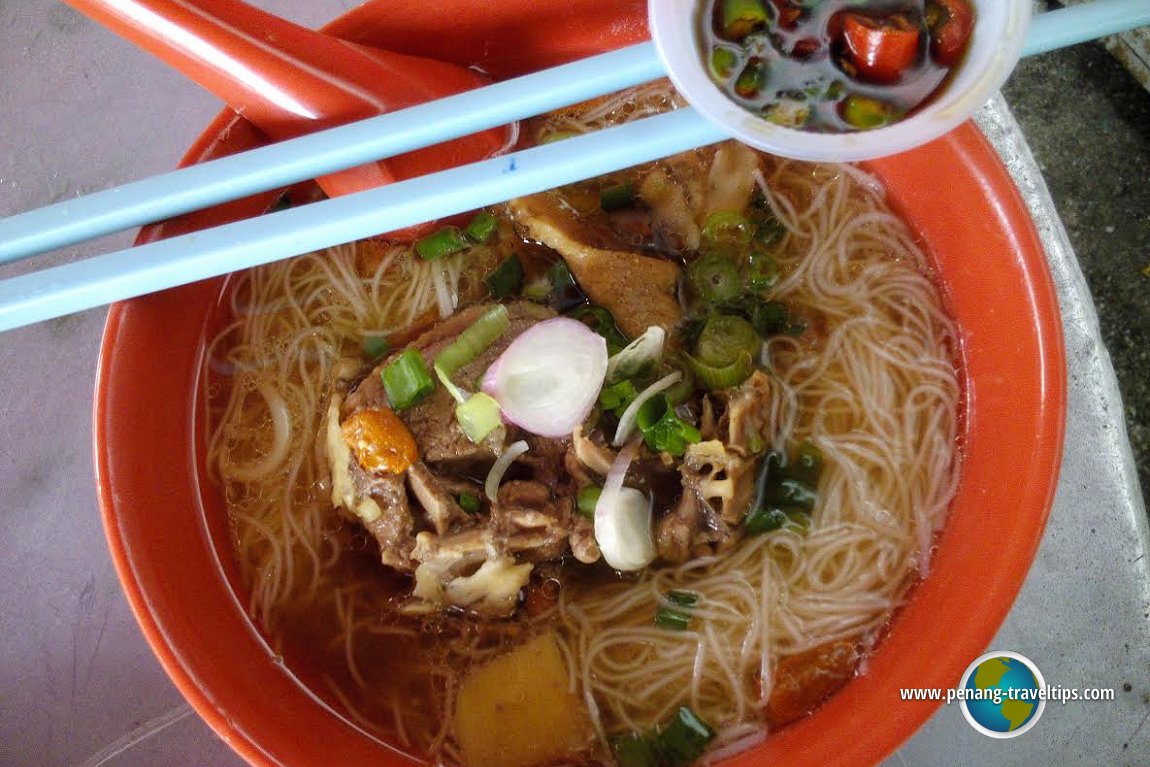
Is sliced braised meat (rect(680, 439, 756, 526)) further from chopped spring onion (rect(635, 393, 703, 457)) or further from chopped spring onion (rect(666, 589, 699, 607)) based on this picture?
chopped spring onion (rect(666, 589, 699, 607))

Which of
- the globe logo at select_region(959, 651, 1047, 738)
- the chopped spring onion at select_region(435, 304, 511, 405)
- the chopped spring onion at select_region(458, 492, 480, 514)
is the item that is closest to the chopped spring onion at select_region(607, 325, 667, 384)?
the chopped spring onion at select_region(435, 304, 511, 405)

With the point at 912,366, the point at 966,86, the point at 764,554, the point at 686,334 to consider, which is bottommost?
the point at 764,554

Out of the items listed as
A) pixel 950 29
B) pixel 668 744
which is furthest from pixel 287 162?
pixel 668 744

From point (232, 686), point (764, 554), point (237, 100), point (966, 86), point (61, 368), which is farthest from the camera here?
point (61, 368)

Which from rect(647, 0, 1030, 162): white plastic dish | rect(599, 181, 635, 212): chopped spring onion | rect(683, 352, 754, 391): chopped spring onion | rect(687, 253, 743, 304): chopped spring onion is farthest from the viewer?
rect(599, 181, 635, 212): chopped spring onion

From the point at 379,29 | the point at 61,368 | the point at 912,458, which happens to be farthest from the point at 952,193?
the point at 61,368

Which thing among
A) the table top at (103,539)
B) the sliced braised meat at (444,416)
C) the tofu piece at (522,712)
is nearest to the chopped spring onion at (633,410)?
the sliced braised meat at (444,416)

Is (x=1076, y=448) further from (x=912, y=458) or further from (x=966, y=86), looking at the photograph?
(x=966, y=86)
